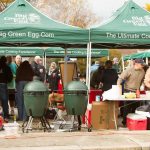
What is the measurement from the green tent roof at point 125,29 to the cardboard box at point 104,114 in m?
1.55

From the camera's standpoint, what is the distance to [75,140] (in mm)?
9672

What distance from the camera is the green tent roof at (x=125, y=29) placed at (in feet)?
38.5

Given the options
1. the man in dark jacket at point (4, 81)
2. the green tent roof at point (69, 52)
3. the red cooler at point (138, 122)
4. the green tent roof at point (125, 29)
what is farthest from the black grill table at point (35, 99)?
the green tent roof at point (69, 52)

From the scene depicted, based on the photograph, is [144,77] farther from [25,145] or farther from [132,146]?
[25,145]

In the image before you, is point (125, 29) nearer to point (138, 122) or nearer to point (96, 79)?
point (138, 122)

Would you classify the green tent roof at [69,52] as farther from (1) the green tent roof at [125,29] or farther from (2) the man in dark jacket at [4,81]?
(1) the green tent roof at [125,29]

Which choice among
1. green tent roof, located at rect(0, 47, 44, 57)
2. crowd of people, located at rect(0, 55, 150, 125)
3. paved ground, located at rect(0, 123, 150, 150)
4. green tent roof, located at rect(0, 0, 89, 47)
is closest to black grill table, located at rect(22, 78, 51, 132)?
paved ground, located at rect(0, 123, 150, 150)

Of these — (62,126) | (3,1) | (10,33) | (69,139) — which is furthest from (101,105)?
(3,1)

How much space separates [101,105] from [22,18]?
2.94 meters

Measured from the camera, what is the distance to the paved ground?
29.3ft

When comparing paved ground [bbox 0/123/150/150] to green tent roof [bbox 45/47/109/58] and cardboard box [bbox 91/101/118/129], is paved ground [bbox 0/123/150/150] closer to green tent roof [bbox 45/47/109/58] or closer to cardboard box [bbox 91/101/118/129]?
cardboard box [bbox 91/101/118/129]

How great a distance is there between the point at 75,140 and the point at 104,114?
2125mm

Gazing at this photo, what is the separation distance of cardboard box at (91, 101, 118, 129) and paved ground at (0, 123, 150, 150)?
45 centimetres

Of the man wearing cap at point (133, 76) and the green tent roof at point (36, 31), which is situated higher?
the green tent roof at point (36, 31)
